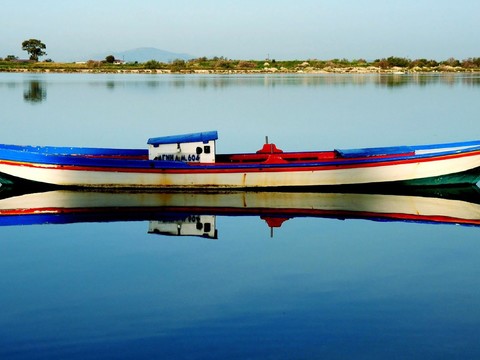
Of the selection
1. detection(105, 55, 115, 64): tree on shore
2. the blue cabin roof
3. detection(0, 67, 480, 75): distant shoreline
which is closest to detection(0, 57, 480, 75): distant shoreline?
detection(0, 67, 480, 75): distant shoreline

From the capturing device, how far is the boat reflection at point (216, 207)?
18.4 metres

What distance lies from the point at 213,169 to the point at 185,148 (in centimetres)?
127

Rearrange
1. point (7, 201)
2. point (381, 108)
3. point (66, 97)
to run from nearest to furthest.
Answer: point (7, 201) → point (381, 108) → point (66, 97)

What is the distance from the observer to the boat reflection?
18.4 m

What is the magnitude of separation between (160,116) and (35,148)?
81.3 ft

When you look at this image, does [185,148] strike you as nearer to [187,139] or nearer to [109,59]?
[187,139]

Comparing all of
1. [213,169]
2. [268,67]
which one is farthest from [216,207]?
[268,67]

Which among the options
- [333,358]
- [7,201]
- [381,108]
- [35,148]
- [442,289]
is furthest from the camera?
[381,108]

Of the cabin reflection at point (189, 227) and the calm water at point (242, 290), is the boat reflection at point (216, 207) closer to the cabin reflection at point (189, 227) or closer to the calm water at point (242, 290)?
the cabin reflection at point (189, 227)

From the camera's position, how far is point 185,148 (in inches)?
861

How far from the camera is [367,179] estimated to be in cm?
2180

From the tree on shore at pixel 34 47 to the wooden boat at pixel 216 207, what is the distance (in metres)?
175

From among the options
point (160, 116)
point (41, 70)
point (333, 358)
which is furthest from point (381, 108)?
Result: point (41, 70)

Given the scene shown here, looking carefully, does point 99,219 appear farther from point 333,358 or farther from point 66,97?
point 66,97
